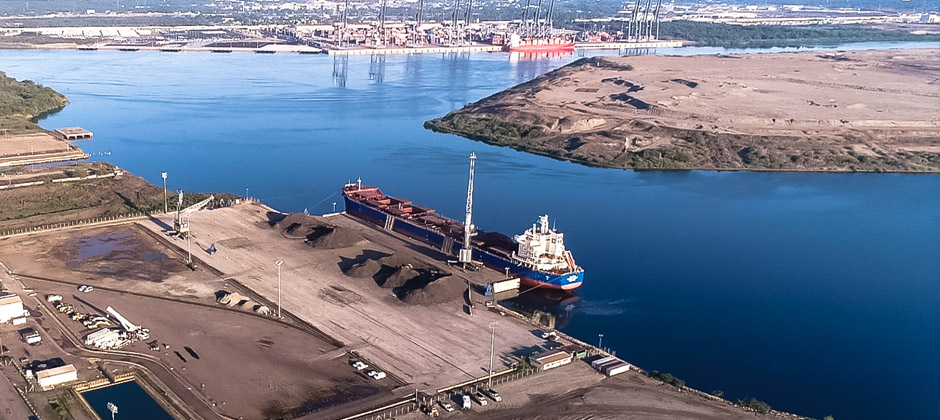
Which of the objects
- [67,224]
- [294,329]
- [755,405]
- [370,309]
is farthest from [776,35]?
[294,329]

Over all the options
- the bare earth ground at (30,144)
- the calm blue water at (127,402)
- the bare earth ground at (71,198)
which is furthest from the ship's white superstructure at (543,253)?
the bare earth ground at (30,144)

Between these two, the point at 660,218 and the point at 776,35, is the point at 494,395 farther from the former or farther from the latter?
the point at 776,35

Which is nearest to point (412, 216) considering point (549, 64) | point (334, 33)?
point (549, 64)

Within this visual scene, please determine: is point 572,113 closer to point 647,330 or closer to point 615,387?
point 647,330

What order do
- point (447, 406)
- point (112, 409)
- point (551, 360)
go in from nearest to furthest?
point (112, 409), point (447, 406), point (551, 360)

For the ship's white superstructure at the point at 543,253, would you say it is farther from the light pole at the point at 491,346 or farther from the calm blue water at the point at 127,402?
the calm blue water at the point at 127,402

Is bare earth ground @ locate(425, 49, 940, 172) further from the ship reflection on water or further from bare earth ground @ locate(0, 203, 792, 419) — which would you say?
bare earth ground @ locate(0, 203, 792, 419)
